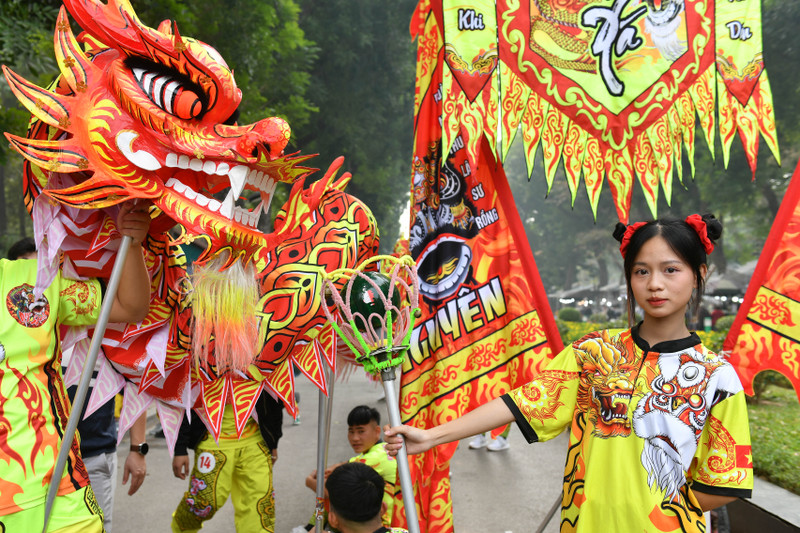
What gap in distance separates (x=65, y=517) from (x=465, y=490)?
357cm

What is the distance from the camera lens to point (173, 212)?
1585mm

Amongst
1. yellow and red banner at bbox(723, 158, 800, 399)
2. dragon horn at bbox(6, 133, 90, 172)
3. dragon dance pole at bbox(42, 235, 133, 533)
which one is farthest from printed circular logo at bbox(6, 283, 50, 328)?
yellow and red banner at bbox(723, 158, 800, 399)

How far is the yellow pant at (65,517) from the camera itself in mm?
1401

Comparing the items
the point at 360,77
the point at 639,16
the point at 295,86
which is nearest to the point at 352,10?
the point at 360,77

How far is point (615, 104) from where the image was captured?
2.25 metres

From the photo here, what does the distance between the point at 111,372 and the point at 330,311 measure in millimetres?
809

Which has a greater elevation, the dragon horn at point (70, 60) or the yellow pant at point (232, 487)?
the dragon horn at point (70, 60)

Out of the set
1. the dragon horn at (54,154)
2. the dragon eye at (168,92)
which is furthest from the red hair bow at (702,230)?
the dragon horn at (54,154)

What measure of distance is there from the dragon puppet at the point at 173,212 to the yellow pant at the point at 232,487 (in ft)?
2.52

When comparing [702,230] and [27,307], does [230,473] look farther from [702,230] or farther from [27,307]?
[702,230]

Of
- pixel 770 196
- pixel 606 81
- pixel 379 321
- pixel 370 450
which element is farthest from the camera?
pixel 770 196

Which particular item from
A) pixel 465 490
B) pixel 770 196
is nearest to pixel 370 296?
pixel 465 490

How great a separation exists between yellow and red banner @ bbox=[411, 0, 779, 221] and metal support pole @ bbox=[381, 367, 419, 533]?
3.28ft

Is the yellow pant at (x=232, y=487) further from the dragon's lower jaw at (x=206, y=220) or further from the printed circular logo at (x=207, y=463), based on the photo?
the dragon's lower jaw at (x=206, y=220)
